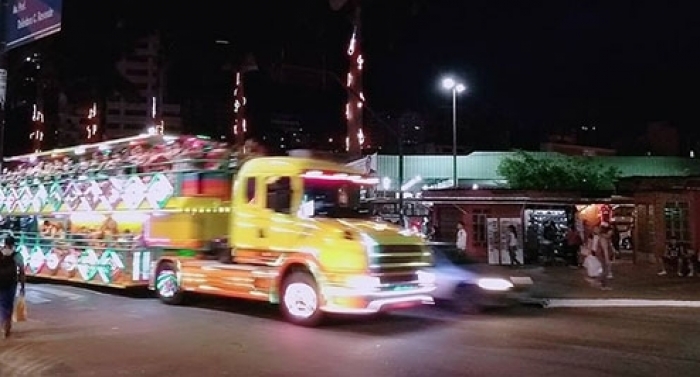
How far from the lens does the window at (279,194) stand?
14352 millimetres

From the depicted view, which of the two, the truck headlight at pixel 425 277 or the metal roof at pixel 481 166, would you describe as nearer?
the truck headlight at pixel 425 277

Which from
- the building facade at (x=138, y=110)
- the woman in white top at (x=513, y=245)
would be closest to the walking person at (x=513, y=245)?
the woman in white top at (x=513, y=245)

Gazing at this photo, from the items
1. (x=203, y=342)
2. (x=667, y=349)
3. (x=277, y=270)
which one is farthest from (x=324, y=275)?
(x=667, y=349)

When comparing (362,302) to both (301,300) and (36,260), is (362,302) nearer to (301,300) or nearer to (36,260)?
(301,300)

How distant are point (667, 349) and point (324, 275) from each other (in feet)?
18.6

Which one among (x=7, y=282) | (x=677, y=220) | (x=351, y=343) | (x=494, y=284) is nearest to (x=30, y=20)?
(x=7, y=282)

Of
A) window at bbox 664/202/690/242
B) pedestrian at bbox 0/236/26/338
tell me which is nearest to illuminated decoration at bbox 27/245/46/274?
pedestrian at bbox 0/236/26/338

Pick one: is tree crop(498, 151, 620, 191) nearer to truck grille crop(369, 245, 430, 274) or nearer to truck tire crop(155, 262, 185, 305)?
truck tire crop(155, 262, 185, 305)

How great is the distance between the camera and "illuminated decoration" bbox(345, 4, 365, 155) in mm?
33281

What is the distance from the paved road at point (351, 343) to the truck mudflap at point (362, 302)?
0.41 m

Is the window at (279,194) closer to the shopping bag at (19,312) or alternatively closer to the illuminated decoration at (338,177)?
the illuminated decoration at (338,177)

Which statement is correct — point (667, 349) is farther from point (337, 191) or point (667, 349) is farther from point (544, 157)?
point (544, 157)

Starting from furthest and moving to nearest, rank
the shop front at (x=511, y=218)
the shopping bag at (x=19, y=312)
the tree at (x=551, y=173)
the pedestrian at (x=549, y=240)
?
1. the tree at (x=551, y=173)
2. the pedestrian at (x=549, y=240)
3. the shop front at (x=511, y=218)
4. the shopping bag at (x=19, y=312)

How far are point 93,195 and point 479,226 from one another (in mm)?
16260
